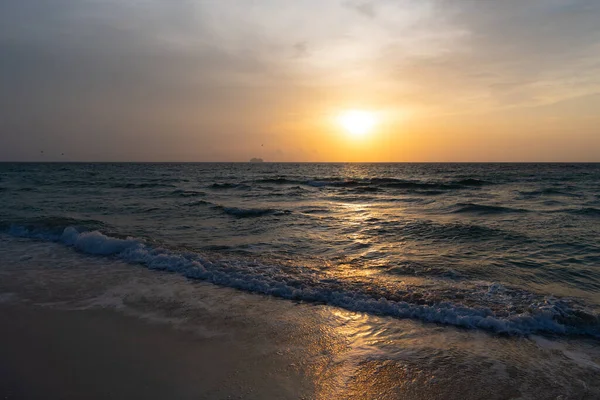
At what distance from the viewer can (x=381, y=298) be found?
6898 mm

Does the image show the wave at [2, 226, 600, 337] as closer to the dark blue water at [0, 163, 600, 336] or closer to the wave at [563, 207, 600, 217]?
the dark blue water at [0, 163, 600, 336]

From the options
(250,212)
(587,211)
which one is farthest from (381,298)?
(587,211)

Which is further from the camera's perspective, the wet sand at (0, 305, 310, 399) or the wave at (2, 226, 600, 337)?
the wave at (2, 226, 600, 337)

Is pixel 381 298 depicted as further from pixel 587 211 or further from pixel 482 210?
pixel 587 211

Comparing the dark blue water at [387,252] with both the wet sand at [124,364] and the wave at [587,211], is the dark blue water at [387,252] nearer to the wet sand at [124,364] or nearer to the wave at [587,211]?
the wave at [587,211]

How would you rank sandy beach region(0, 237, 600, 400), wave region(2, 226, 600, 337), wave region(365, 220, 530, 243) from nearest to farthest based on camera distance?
sandy beach region(0, 237, 600, 400) → wave region(2, 226, 600, 337) → wave region(365, 220, 530, 243)

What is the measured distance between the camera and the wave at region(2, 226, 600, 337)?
19.6 feet

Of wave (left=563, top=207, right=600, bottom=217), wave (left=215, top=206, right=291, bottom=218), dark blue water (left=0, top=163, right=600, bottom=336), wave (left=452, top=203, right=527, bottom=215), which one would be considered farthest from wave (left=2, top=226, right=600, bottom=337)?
wave (left=563, top=207, right=600, bottom=217)

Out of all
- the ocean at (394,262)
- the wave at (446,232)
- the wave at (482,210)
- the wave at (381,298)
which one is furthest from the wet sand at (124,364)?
the wave at (482,210)

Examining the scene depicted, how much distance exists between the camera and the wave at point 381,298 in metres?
5.98

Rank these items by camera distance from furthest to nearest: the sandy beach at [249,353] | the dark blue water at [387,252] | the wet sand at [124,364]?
the dark blue water at [387,252]
the sandy beach at [249,353]
the wet sand at [124,364]

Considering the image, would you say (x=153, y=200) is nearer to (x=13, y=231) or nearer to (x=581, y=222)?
(x=13, y=231)

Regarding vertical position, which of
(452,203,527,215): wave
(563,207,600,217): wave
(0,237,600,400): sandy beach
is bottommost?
(0,237,600,400): sandy beach

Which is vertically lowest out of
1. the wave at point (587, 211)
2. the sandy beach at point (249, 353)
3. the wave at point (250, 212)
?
the sandy beach at point (249, 353)
